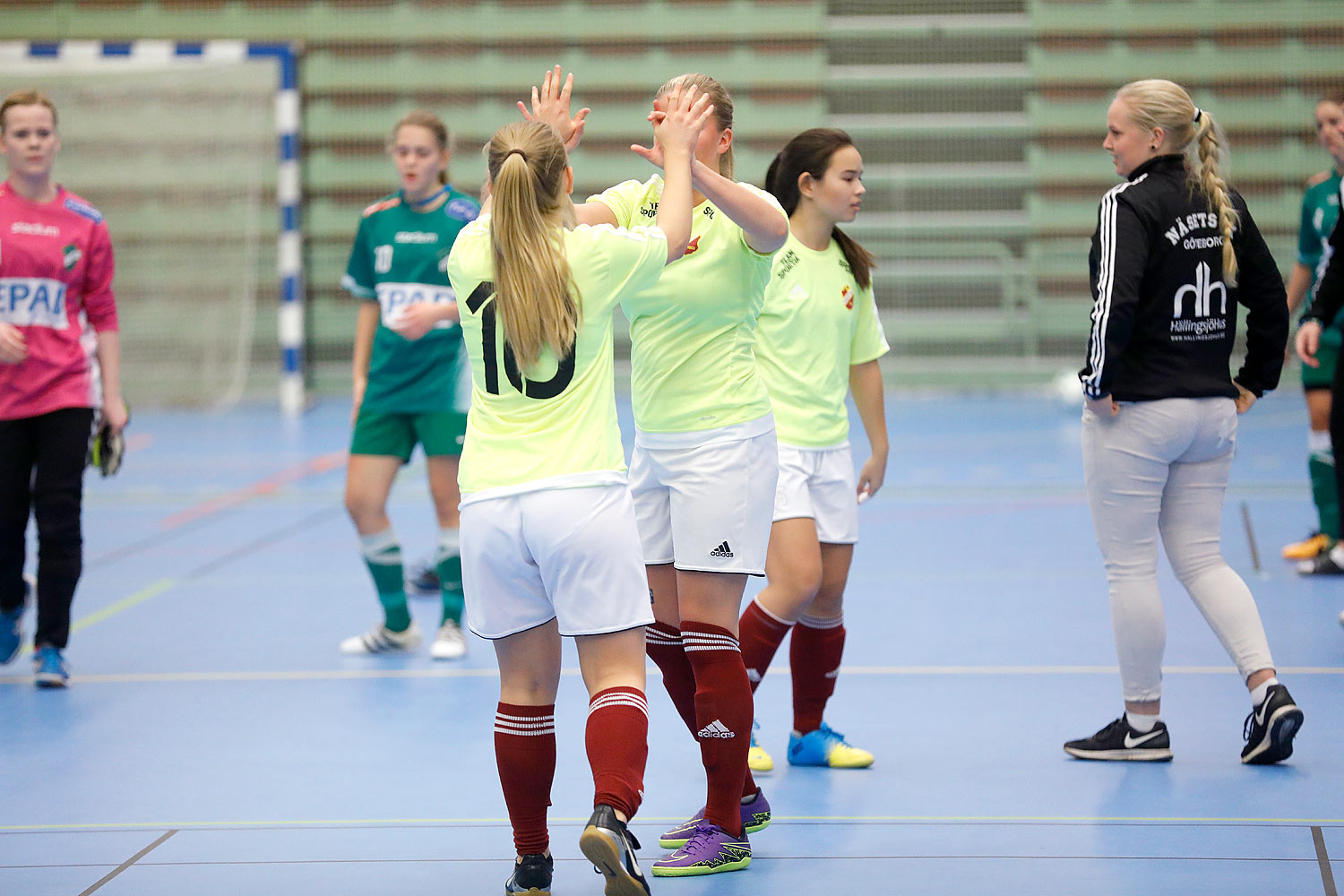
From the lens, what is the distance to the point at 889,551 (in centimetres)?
633

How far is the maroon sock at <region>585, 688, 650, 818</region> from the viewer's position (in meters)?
2.43

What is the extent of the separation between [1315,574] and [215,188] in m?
9.35

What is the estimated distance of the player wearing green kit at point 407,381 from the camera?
4695mm

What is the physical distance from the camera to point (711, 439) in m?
2.82

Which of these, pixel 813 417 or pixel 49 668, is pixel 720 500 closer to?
pixel 813 417

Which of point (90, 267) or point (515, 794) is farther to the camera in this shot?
point (90, 267)

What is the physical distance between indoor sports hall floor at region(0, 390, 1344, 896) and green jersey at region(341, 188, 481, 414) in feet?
2.94

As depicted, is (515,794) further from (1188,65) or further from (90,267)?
(1188,65)

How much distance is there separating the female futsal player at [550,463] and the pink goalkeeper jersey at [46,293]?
228cm

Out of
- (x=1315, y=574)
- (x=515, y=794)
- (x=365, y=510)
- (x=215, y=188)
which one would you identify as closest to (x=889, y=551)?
(x=1315, y=574)

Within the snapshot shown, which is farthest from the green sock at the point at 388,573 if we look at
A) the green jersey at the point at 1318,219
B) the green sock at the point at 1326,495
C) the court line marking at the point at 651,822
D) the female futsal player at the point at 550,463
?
the green jersey at the point at 1318,219

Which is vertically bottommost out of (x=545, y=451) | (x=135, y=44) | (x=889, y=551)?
(x=889, y=551)

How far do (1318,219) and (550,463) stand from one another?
449 cm

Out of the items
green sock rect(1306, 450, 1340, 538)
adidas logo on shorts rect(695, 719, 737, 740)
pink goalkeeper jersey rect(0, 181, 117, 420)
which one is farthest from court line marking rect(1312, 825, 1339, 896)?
pink goalkeeper jersey rect(0, 181, 117, 420)
